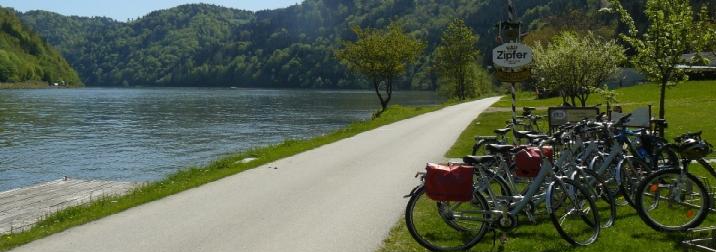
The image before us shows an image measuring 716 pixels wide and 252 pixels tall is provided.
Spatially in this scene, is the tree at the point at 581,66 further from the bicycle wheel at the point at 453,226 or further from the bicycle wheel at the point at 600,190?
the bicycle wheel at the point at 453,226

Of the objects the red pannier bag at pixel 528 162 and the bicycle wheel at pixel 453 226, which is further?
the red pannier bag at pixel 528 162

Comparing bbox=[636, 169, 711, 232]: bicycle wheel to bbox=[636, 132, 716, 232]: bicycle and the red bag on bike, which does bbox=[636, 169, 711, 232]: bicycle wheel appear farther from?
the red bag on bike

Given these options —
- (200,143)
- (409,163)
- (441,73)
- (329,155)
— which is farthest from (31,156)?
(441,73)

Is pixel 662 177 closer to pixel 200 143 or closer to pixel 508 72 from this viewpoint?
pixel 508 72

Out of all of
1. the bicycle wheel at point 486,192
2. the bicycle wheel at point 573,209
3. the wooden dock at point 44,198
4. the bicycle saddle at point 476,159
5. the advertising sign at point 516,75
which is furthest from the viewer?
the advertising sign at point 516,75

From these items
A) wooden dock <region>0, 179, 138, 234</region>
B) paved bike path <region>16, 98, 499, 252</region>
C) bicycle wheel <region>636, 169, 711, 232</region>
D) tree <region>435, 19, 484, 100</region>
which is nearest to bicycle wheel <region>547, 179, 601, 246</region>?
bicycle wheel <region>636, 169, 711, 232</region>

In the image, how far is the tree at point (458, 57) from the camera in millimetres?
76938

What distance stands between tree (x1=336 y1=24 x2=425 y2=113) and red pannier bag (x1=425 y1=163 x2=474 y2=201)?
48211 mm

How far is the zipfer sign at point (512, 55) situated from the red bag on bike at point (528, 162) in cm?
605

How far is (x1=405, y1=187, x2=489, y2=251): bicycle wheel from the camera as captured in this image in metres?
8.15

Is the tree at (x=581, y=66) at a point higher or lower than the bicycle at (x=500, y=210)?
higher

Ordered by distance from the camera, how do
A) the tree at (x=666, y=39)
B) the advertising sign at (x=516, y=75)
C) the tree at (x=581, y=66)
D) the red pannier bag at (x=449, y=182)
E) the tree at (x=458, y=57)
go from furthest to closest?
the tree at (x=458, y=57)
the tree at (x=581, y=66)
the tree at (x=666, y=39)
the advertising sign at (x=516, y=75)
the red pannier bag at (x=449, y=182)

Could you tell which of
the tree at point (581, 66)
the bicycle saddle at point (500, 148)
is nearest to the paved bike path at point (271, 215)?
the bicycle saddle at point (500, 148)

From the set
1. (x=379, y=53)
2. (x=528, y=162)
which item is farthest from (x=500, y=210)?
(x=379, y=53)
